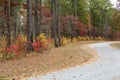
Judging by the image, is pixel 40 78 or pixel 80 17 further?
pixel 80 17

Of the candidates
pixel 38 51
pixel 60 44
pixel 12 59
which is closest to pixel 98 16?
pixel 60 44

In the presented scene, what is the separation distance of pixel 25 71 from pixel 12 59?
15.6 ft

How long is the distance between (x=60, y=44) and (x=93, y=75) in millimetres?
22862

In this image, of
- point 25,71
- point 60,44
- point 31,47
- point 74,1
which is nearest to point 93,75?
point 25,71

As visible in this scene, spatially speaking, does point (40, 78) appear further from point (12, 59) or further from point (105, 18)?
point (105, 18)

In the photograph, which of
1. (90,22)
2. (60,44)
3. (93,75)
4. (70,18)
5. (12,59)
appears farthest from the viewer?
(90,22)

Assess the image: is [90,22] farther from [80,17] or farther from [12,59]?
[12,59]

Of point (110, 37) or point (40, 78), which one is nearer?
point (40, 78)

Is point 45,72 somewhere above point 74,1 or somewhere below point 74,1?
below

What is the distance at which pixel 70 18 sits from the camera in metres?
53.3

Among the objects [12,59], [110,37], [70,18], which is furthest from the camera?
[110,37]

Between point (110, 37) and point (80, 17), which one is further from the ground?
point (80, 17)

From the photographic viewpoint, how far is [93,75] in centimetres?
1239

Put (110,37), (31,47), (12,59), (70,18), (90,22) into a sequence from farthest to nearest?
1. (110,37)
2. (90,22)
3. (70,18)
4. (31,47)
5. (12,59)
